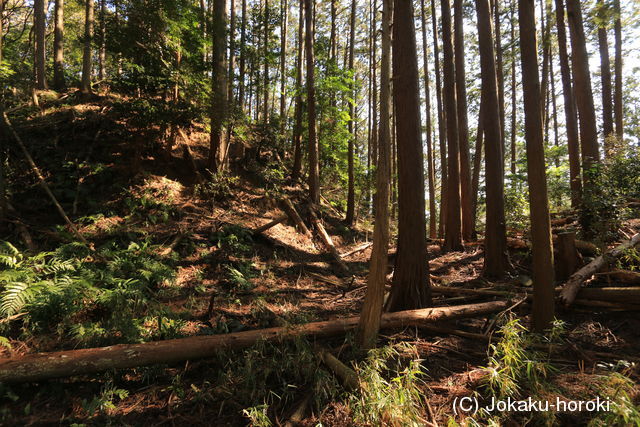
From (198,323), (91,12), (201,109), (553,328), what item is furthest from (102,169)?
(553,328)

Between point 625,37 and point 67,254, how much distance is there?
24.4 meters

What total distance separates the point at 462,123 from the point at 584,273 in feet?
21.5

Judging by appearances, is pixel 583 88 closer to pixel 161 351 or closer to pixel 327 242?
pixel 327 242

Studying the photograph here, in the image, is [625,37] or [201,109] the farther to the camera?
[625,37]

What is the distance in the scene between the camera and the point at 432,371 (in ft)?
11.9

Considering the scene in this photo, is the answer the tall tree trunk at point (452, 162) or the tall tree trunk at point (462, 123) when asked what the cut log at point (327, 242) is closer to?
the tall tree trunk at point (452, 162)

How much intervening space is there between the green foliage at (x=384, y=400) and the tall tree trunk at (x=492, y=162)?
14.8 ft

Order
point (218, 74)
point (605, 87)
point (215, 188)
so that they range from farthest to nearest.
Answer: point (605, 87) → point (215, 188) → point (218, 74)

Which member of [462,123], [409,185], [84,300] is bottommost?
[84,300]

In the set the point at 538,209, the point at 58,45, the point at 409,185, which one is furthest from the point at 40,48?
the point at 538,209

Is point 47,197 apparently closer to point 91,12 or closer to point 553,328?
point 91,12

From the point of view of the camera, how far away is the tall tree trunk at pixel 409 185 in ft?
15.8

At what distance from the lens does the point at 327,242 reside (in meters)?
10.3

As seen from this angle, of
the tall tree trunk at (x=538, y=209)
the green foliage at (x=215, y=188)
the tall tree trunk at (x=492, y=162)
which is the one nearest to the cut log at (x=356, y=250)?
the green foliage at (x=215, y=188)
